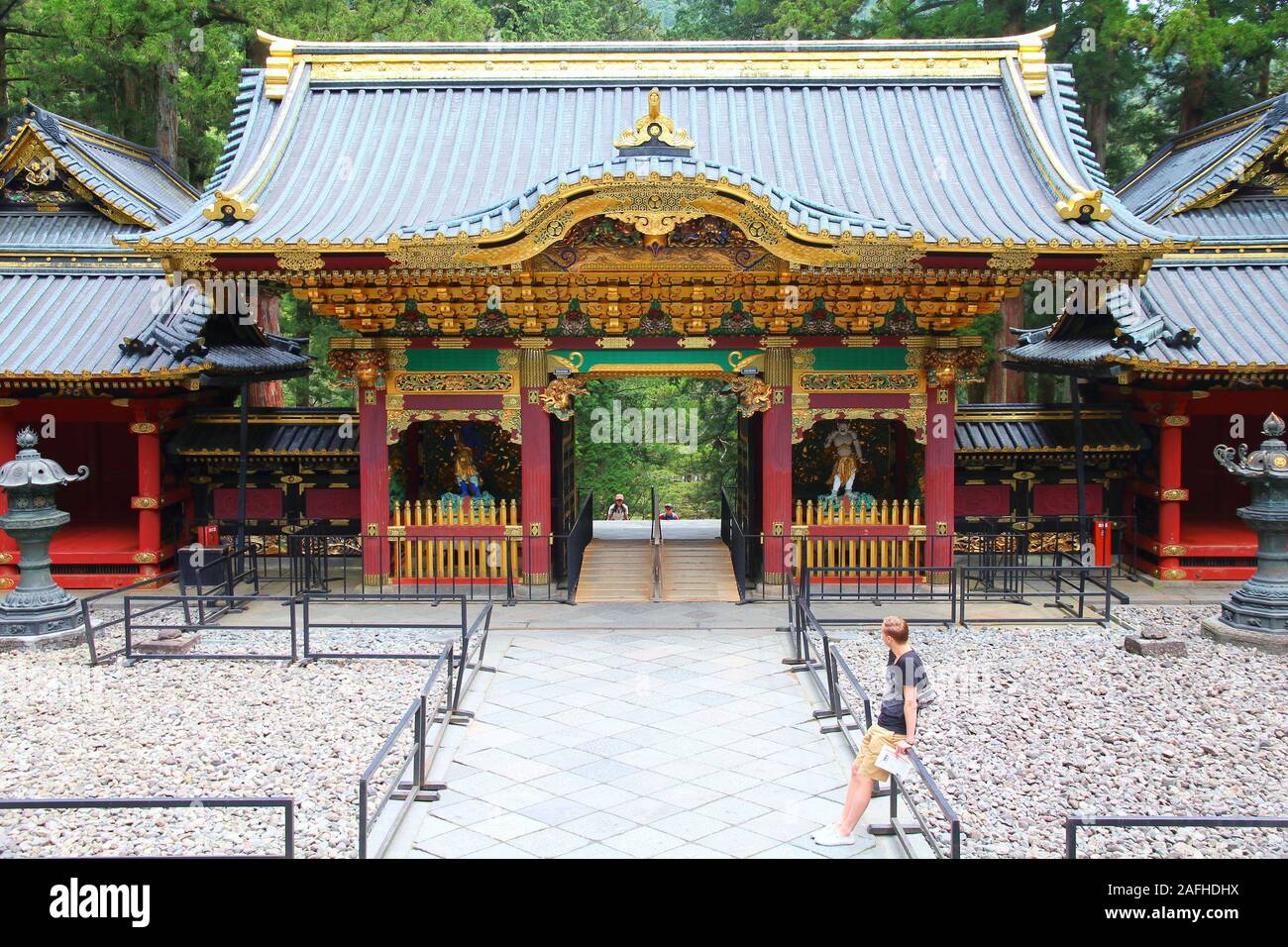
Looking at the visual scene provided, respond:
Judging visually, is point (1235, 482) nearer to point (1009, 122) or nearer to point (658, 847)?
point (1009, 122)

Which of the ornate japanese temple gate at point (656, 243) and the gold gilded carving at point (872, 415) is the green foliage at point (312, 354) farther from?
the gold gilded carving at point (872, 415)

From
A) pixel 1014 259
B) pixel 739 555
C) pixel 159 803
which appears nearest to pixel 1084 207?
pixel 1014 259

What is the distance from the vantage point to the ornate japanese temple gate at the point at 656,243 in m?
14.4

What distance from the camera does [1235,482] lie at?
64.1 feet

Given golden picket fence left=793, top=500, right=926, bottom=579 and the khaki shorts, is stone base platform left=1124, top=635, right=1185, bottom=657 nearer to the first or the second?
golden picket fence left=793, top=500, right=926, bottom=579

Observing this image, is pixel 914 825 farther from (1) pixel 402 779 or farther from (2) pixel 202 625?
(2) pixel 202 625

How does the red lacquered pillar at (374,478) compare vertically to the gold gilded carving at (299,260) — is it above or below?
Answer: below

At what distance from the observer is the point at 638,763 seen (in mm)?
9461

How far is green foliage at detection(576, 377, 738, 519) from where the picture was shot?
1251 inches

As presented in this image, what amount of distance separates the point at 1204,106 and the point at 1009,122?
1181 cm

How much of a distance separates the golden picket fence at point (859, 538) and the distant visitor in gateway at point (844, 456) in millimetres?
869

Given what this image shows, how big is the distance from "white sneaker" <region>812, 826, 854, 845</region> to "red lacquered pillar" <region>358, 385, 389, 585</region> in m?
10.1

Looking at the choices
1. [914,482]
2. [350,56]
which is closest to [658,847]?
[914,482]

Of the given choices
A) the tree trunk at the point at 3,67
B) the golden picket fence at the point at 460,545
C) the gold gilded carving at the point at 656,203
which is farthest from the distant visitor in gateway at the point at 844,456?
the tree trunk at the point at 3,67
